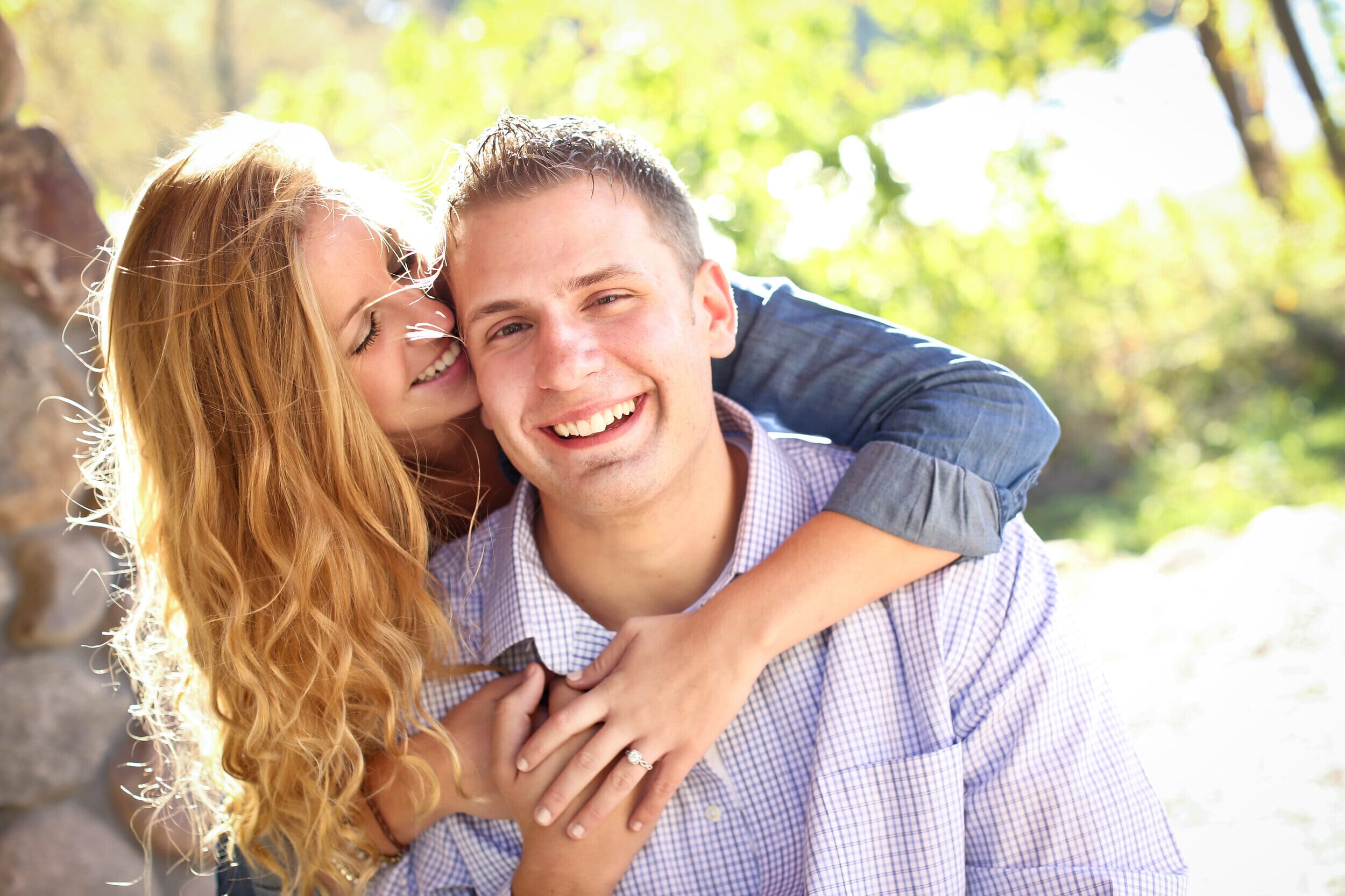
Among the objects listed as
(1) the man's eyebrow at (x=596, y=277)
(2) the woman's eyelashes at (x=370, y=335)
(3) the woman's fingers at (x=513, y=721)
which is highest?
(2) the woman's eyelashes at (x=370, y=335)

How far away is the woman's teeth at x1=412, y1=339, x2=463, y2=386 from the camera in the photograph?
1.98 metres

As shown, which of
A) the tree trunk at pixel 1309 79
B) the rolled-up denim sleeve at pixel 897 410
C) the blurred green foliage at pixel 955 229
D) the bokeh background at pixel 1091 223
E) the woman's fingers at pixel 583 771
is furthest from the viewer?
the tree trunk at pixel 1309 79

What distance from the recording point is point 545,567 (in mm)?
2012

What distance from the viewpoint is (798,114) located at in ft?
14.7

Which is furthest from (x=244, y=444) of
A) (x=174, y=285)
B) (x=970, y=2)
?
(x=970, y=2)

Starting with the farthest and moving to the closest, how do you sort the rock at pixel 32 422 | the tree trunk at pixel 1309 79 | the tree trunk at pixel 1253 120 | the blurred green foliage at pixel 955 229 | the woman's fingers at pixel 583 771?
the tree trunk at pixel 1253 120, the tree trunk at pixel 1309 79, the blurred green foliage at pixel 955 229, the rock at pixel 32 422, the woman's fingers at pixel 583 771

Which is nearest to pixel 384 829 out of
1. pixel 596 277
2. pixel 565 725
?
pixel 565 725

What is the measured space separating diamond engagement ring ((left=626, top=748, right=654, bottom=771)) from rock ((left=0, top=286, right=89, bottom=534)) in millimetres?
1564

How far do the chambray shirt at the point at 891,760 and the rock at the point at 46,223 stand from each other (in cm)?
128

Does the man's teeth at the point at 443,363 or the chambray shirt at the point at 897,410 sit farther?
the man's teeth at the point at 443,363

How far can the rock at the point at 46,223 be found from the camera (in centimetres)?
237

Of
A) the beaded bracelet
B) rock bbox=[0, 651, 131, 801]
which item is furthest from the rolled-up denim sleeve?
rock bbox=[0, 651, 131, 801]

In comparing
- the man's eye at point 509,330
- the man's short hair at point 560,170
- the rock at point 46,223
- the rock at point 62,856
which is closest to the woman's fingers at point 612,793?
the man's eye at point 509,330

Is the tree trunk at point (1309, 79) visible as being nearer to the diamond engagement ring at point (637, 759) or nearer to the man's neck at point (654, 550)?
the man's neck at point (654, 550)
